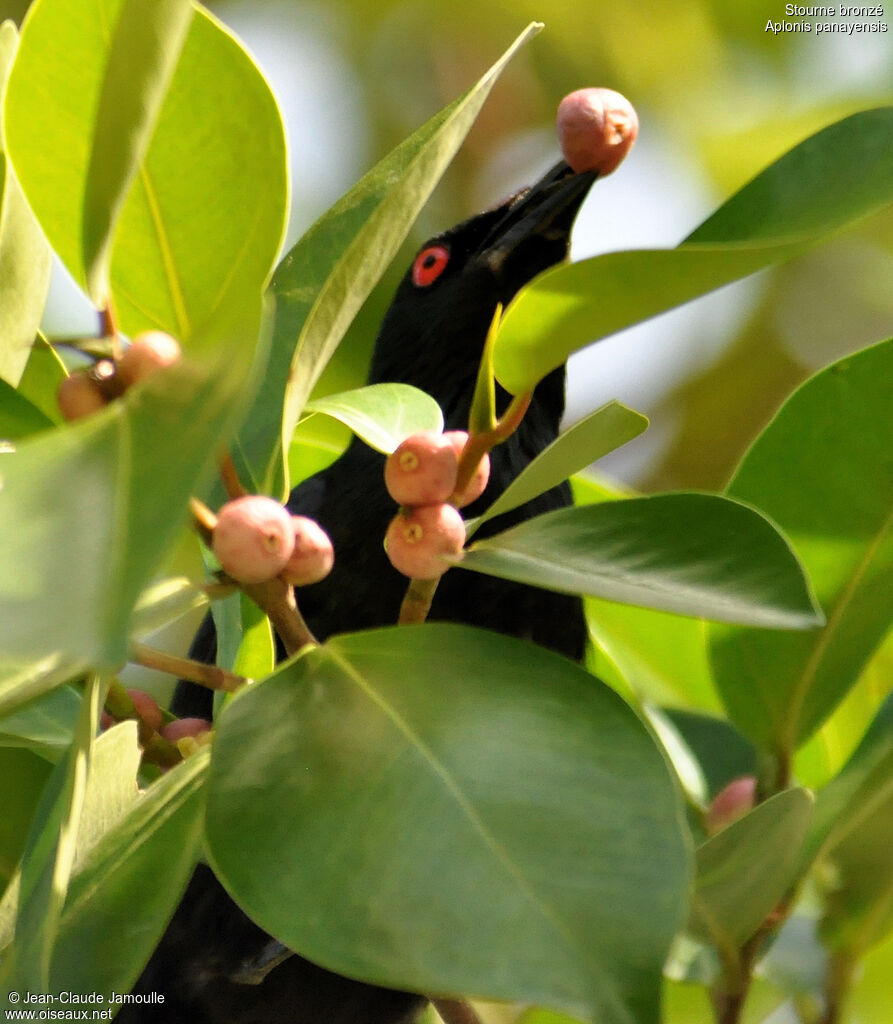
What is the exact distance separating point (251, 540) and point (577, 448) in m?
0.25

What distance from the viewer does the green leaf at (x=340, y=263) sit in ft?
3.26

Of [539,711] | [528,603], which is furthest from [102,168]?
Answer: [528,603]

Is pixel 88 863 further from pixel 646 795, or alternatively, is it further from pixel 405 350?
pixel 405 350

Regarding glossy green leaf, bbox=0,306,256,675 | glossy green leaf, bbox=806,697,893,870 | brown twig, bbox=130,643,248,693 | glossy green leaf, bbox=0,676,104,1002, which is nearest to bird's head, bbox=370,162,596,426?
glossy green leaf, bbox=806,697,893,870

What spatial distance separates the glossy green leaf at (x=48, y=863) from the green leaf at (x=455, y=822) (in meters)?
0.09

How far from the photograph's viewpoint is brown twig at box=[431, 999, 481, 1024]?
4.64 ft

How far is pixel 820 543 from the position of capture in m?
1.42

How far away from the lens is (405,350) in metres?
2.39

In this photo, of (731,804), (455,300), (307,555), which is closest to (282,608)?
(307,555)

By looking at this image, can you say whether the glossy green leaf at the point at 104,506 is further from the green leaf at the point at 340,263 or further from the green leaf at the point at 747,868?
the green leaf at the point at 747,868

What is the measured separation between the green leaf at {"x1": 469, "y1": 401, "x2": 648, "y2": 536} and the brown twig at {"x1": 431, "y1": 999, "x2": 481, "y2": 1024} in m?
0.62

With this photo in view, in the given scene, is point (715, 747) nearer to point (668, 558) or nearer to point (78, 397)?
point (668, 558)

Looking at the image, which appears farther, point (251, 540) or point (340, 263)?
point (340, 263)

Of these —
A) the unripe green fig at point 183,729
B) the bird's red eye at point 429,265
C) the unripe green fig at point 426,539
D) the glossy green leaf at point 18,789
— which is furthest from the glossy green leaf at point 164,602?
the bird's red eye at point 429,265
